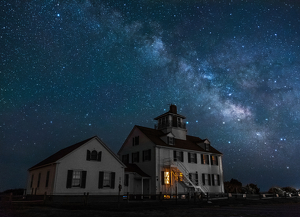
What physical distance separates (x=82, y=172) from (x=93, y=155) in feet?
7.38

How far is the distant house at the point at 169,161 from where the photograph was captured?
32.7 m

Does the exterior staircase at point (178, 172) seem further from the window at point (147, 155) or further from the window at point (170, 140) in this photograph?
the window at point (170, 140)

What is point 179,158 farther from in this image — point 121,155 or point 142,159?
point 121,155

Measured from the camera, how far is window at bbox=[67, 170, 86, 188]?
2396 centimetres

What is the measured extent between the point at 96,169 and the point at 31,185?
35.3 feet

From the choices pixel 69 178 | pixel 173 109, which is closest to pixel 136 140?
pixel 173 109

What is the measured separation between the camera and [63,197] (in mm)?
22922

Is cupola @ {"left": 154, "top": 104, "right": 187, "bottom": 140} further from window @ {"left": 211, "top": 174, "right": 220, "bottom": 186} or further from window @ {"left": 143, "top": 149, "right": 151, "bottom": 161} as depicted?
window @ {"left": 211, "top": 174, "right": 220, "bottom": 186}

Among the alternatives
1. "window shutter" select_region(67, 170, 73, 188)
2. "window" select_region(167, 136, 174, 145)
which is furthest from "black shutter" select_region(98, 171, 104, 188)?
"window" select_region(167, 136, 174, 145)

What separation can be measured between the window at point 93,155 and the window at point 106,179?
1695 millimetres

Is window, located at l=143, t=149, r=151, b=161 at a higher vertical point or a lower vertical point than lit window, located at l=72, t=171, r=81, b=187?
higher

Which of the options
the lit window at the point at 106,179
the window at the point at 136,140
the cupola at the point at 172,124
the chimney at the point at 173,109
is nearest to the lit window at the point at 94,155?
the lit window at the point at 106,179

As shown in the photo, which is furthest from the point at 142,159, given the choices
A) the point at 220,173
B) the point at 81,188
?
the point at 220,173

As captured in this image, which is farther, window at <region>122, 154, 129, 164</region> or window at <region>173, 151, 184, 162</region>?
window at <region>122, 154, 129, 164</region>
